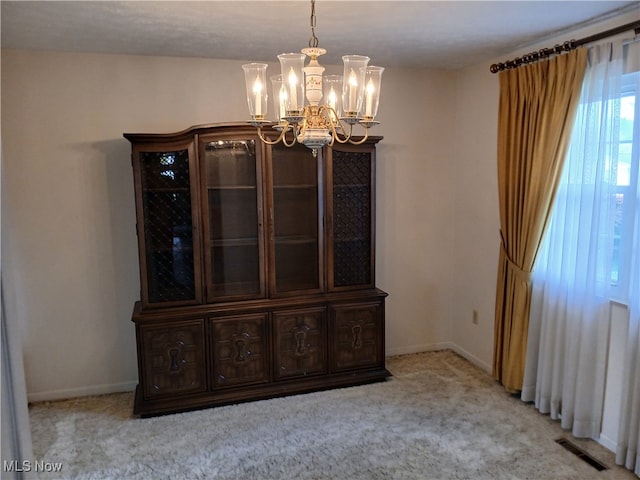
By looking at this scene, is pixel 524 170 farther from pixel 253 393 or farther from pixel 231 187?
pixel 253 393

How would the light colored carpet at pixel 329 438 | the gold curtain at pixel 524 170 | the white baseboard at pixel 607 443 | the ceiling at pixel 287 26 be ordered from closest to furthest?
the ceiling at pixel 287 26 < the light colored carpet at pixel 329 438 < the white baseboard at pixel 607 443 < the gold curtain at pixel 524 170

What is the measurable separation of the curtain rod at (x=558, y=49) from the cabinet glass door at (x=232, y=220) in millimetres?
Answer: 1874

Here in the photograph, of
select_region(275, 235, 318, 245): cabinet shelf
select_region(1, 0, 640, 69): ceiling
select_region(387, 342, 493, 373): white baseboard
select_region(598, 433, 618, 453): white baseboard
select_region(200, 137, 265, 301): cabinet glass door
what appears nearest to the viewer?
select_region(1, 0, 640, 69): ceiling

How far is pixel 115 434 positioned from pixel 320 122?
7.97 ft

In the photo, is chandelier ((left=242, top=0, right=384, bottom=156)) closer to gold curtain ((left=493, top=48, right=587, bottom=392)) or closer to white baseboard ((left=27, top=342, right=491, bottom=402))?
gold curtain ((left=493, top=48, right=587, bottom=392))

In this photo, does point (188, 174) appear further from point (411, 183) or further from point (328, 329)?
point (411, 183)

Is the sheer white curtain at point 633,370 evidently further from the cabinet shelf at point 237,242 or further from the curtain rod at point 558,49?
the cabinet shelf at point 237,242

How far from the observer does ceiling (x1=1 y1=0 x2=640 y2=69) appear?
8.04ft

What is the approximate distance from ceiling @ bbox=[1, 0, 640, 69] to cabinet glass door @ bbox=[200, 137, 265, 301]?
2.37ft

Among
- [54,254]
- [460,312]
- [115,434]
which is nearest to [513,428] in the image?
[460,312]

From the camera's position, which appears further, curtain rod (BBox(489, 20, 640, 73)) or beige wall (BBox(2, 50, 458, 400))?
beige wall (BBox(2, 50, 458, 400))

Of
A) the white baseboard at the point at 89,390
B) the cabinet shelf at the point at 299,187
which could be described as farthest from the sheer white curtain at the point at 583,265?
the cabinet shelf at the point at 299,187

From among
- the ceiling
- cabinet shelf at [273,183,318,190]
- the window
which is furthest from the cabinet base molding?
the ceiling

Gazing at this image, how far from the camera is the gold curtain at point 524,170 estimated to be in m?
2.89
